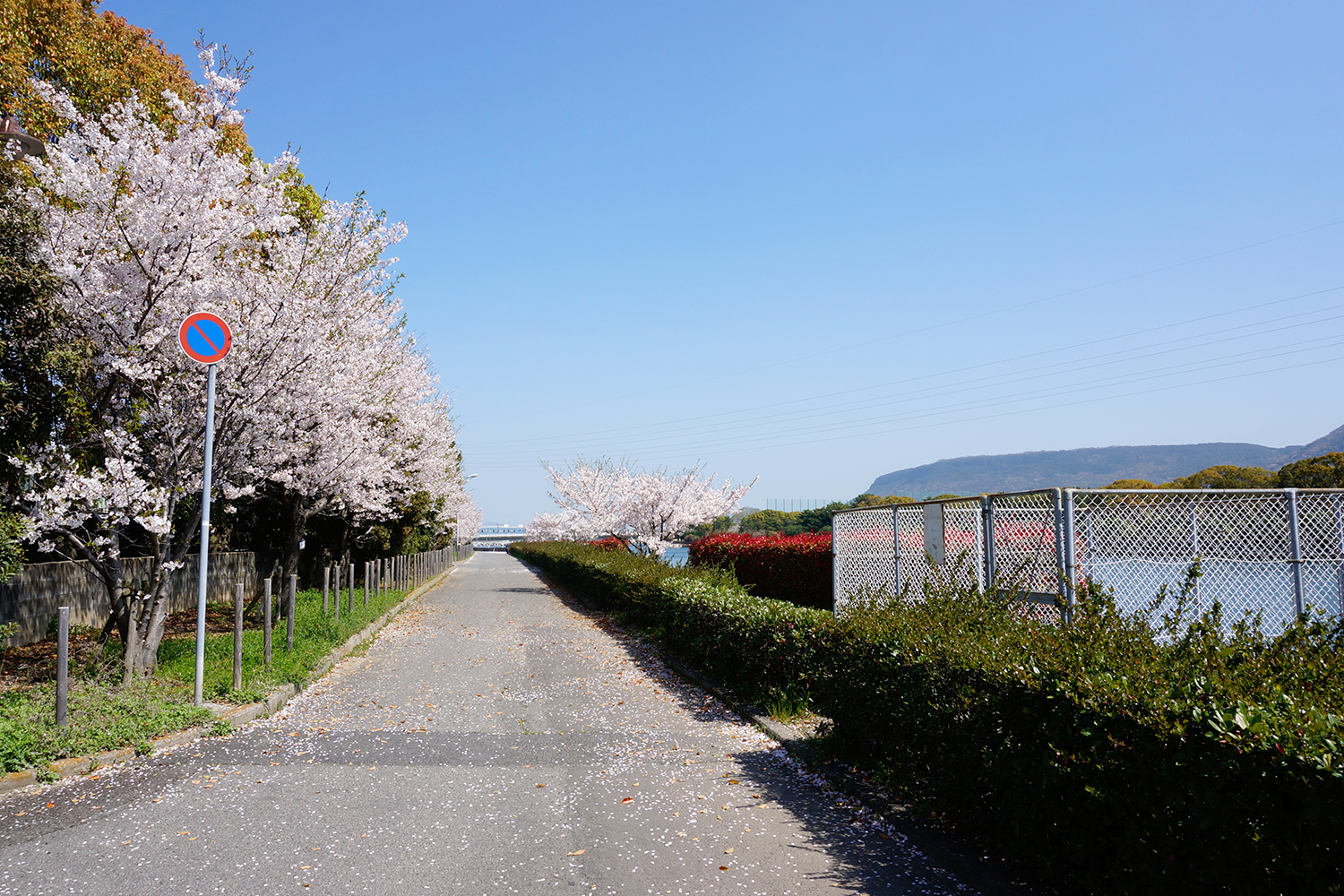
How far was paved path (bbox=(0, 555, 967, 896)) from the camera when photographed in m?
4.12

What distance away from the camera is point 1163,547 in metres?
7.37

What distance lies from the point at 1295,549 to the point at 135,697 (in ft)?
36.5

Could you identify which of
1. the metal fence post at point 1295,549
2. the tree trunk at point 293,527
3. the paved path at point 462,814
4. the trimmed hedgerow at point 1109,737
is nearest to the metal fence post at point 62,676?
the paved path at point 462,814

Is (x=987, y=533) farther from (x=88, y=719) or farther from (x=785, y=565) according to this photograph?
(x=785, y=565)

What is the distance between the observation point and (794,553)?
18391mm

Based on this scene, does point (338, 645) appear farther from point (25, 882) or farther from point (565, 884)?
point (565, 884)

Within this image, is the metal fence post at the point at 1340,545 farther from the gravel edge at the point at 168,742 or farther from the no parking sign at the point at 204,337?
the no parking sign at the point at 204,337

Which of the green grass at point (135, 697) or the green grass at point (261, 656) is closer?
the green grass at point (135, 697)

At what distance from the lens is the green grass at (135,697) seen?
6012 millimetres

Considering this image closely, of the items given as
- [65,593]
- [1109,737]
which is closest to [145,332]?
[65,593]

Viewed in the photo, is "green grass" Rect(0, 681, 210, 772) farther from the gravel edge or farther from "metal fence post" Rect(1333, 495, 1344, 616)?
"metal fence post" Rect(1333, 495, 1344, 616)

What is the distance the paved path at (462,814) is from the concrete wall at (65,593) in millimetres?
5520

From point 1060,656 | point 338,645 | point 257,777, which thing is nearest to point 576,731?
point 257,777

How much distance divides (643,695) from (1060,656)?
588 cm
